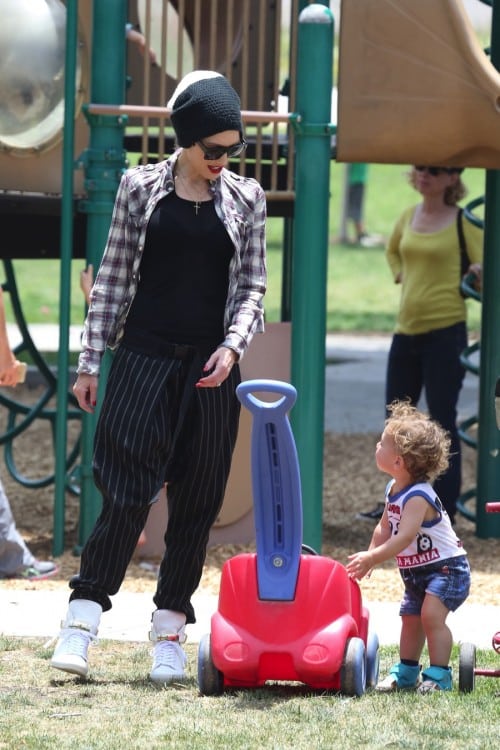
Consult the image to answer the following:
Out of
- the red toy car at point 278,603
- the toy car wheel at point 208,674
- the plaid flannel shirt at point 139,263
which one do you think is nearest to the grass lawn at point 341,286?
the plaid flannel shirt at point 139,263

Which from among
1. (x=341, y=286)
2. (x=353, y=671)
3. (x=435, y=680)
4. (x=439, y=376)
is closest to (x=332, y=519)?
(x=439, y=376)

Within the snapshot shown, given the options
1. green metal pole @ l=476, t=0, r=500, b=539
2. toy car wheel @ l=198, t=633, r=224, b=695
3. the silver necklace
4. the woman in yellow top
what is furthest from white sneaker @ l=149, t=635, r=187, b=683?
the woman in yellow top

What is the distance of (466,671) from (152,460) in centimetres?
108

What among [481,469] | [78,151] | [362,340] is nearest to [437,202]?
[481,469]

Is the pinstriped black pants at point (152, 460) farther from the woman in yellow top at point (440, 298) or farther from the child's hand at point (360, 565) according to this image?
the woman in yellow top at point (440, 298)

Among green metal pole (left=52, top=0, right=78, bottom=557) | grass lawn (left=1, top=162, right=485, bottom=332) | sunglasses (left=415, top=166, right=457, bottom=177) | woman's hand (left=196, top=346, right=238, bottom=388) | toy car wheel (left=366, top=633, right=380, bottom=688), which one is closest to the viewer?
woman's hand (left=196, top=346, right=238, bottom=388)

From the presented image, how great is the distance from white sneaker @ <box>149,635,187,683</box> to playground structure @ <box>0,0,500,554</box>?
5.09 feet

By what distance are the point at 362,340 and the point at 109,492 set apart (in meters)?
12.1

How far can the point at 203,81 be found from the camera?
4.34m

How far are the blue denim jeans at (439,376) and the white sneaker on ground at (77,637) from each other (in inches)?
118

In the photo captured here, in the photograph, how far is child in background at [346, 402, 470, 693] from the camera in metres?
4.26

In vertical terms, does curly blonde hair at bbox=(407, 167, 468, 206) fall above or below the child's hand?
above

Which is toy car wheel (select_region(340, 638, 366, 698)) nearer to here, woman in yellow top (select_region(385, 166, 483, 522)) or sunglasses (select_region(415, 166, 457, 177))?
woman in yellow top (select_region(385, 166, 483, 522))

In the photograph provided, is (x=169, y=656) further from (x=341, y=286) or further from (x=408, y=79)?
(x=341, y=286)
